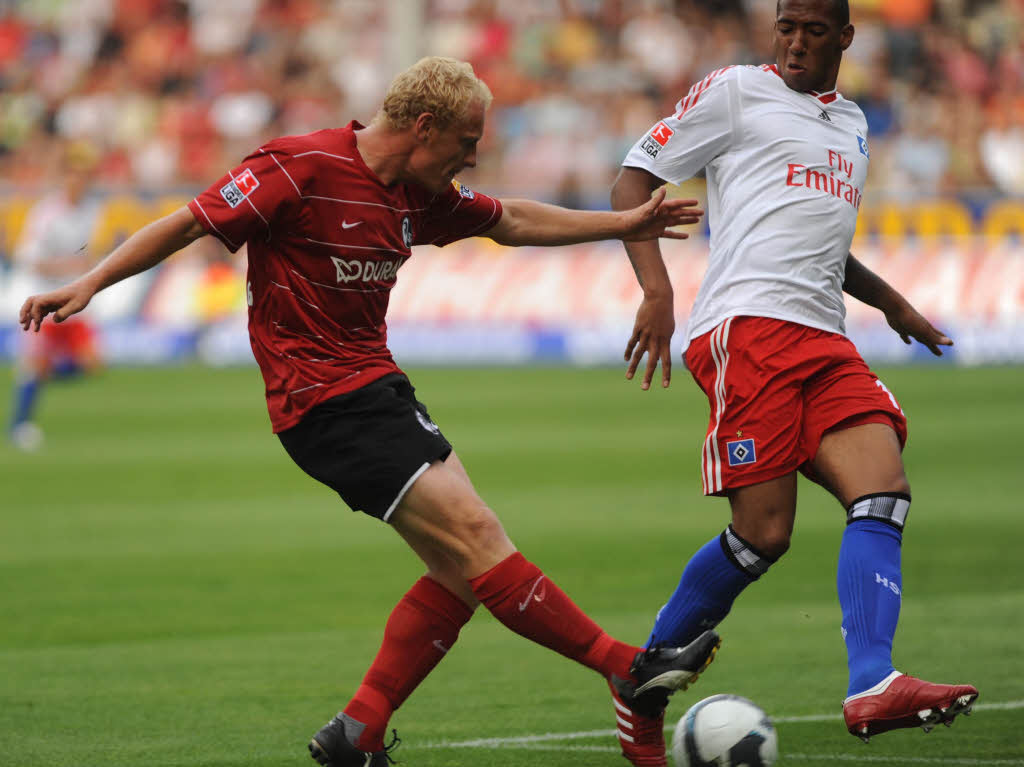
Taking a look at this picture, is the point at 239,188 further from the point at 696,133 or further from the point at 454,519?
the point at 696,133

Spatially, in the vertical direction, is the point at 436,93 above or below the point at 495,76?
above

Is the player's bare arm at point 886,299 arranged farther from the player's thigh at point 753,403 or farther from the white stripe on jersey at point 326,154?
the white stripe on jersey at point 326,154

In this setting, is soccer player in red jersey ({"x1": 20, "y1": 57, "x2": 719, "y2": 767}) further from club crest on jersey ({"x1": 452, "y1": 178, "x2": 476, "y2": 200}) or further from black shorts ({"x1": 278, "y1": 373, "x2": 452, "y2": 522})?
club crest on jersey ({"x1": 452, "y1": 178, "x2": 476, "y2": 200})

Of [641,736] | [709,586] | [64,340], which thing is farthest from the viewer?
[64,340]

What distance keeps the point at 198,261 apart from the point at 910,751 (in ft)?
56.3

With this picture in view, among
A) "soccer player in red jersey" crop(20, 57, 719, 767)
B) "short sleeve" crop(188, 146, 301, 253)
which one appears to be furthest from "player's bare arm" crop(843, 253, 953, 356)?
"short sleeve" crop(188, 146, 301, 253)

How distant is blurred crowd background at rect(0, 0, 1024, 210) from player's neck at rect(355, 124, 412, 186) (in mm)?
15833

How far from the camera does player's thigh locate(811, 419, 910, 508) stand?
4820 mm

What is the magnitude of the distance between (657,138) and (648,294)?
52 centimetres

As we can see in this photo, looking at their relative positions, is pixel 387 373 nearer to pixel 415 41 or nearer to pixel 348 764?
pixel 348 764

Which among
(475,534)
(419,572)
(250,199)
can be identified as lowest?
(419,572)

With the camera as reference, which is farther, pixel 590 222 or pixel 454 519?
pixel 590 222

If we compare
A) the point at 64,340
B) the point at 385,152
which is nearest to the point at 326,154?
the point at 385,152

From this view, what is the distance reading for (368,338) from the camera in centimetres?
490
